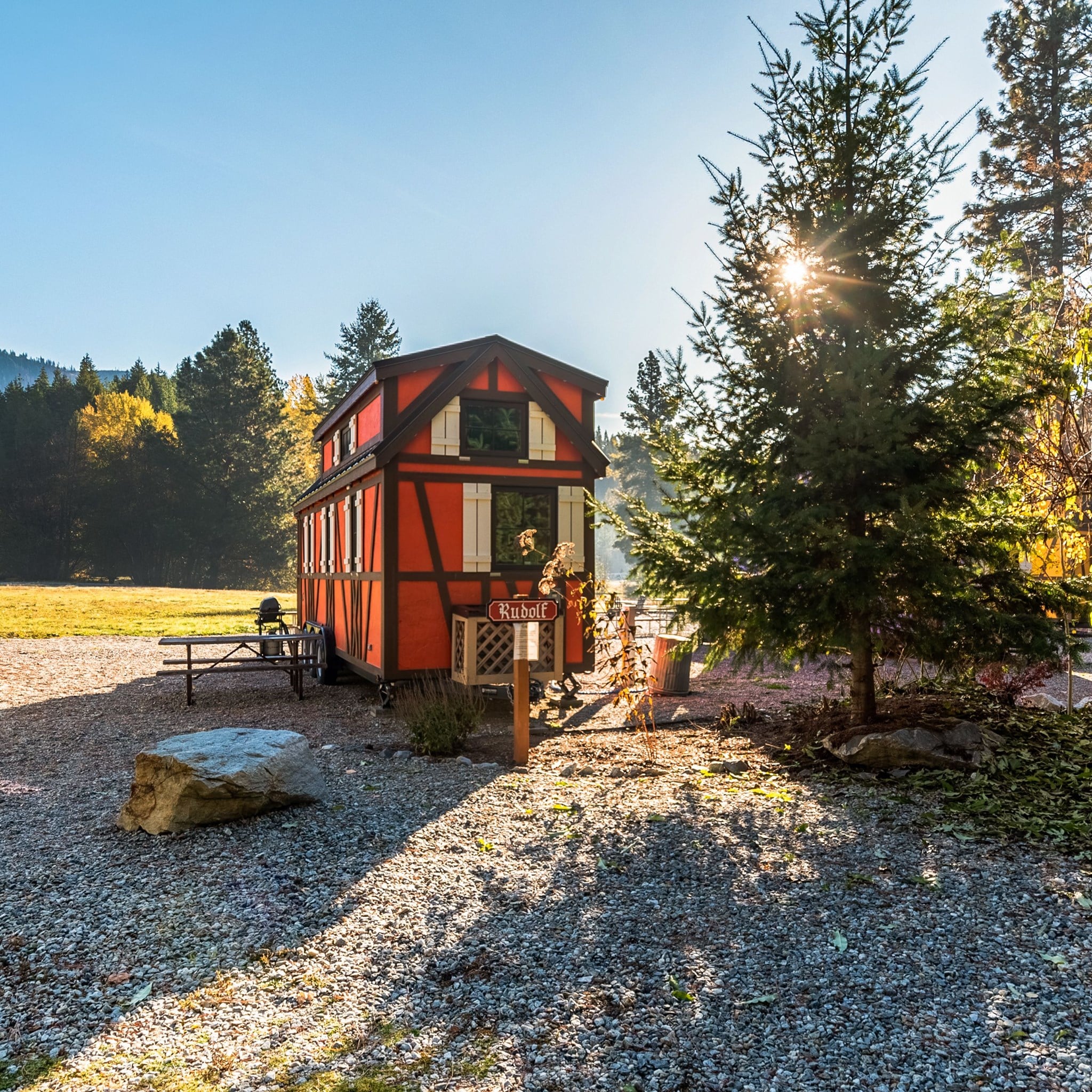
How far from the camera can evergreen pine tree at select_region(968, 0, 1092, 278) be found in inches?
891

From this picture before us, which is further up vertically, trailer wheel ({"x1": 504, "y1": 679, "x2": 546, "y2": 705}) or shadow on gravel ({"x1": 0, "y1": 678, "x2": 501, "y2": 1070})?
trailer wheel ({"x1": 504, "y1": 679, "x2": 546, "y2": 705})

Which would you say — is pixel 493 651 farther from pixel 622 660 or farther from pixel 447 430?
pixel 447 430

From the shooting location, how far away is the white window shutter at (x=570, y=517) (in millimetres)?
10562

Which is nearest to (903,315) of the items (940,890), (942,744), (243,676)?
(942,744)

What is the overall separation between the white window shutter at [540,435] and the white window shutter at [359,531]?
2538 mm

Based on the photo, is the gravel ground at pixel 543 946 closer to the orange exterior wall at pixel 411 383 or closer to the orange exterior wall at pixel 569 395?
the orange exterior wall at pixel 411 383

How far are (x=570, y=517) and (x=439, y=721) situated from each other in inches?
161

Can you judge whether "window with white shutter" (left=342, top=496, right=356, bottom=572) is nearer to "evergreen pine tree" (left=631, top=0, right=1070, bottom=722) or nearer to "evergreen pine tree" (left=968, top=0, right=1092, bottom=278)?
"evergreen pine tree" (left=631, top=0, right=1070, bottom=722)

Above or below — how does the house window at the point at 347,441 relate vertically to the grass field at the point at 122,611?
above

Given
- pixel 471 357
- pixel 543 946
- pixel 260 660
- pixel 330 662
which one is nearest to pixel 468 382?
pixel 471 357

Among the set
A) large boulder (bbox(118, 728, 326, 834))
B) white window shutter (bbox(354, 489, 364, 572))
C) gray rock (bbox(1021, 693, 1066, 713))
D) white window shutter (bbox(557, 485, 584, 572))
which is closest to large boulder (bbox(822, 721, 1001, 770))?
gray rock (bbox(1021, 693, 1066, 713))

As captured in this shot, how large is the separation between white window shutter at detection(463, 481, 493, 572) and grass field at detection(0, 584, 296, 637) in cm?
1272

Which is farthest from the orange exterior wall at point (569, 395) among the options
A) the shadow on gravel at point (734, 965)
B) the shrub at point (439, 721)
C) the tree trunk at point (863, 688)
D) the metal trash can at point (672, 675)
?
the shadow on gravel at point (734, 965)

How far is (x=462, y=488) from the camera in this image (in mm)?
10148
